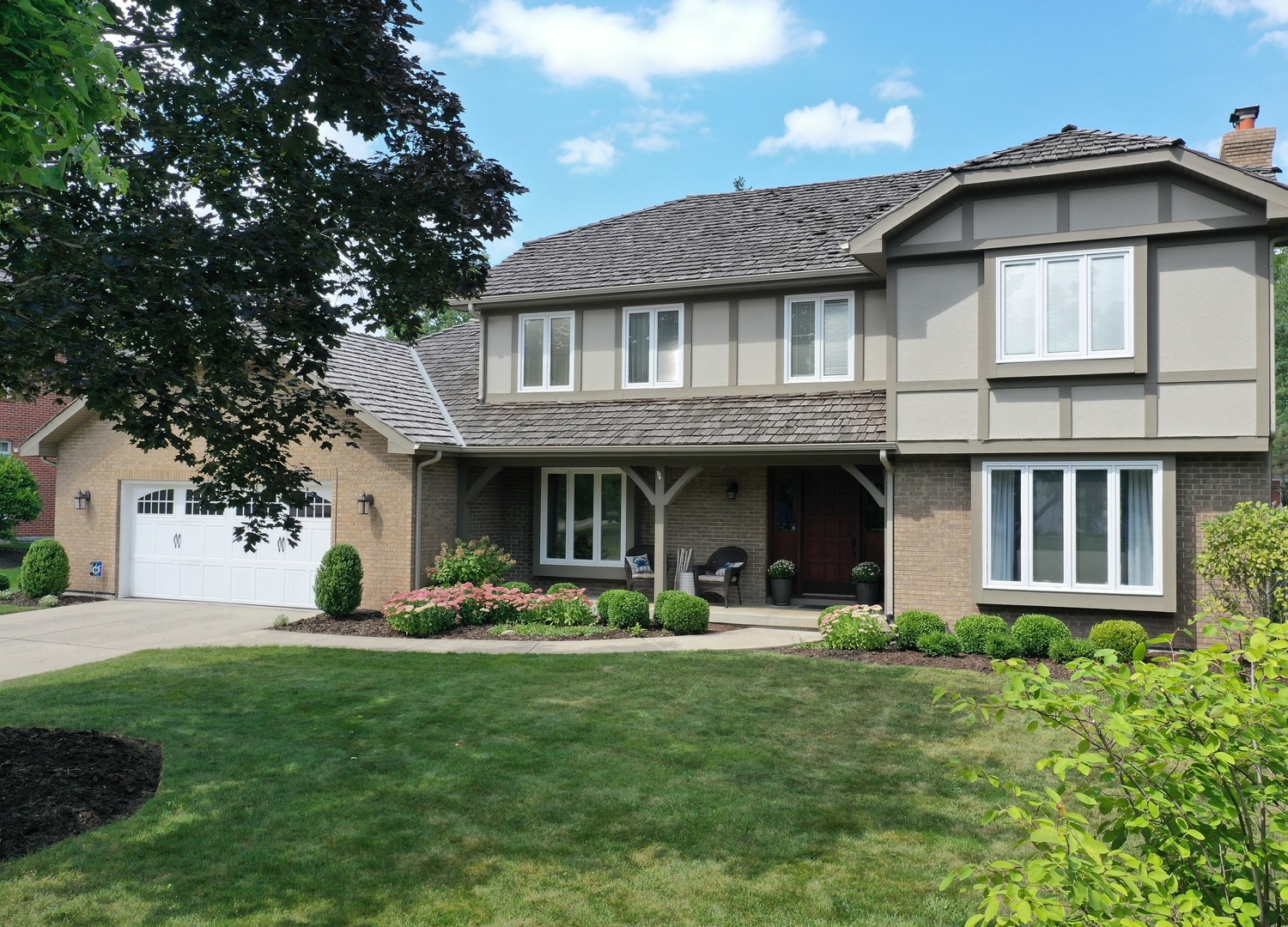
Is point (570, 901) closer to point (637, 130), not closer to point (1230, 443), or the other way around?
point (1230, 443)

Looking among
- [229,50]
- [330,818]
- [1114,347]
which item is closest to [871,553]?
[1114,347]

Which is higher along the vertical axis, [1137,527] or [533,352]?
[533,352]

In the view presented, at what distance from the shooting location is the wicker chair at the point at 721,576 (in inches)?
604

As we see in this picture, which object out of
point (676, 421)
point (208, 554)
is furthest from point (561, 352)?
point (208, 554)

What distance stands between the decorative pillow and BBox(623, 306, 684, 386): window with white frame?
122 inches

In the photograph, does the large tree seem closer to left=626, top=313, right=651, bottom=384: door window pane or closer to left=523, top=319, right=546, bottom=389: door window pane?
left=626, top=313, right=651, bottom=384: door window pane

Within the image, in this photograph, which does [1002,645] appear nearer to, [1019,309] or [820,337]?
[1019,309]

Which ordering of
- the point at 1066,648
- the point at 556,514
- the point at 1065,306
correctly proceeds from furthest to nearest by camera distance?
the point at 556,514 < the point at 1065,306 < the point at 1066,648

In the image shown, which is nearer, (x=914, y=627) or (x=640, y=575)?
(x=914, y=627)

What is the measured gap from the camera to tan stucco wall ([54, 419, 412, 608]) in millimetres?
14938

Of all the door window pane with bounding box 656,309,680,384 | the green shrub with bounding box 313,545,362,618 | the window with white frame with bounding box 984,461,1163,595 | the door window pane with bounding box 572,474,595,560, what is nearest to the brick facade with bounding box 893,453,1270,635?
the window with white frame with bounding box 984,461,1163,595

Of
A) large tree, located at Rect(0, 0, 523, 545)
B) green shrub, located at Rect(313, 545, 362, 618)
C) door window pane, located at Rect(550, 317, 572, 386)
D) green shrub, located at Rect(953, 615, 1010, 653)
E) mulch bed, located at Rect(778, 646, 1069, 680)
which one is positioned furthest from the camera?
door window pane, located at Rect(550, 317, 572, 386)

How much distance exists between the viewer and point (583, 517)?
1711 cm

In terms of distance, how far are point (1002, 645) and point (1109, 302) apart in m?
4.69
